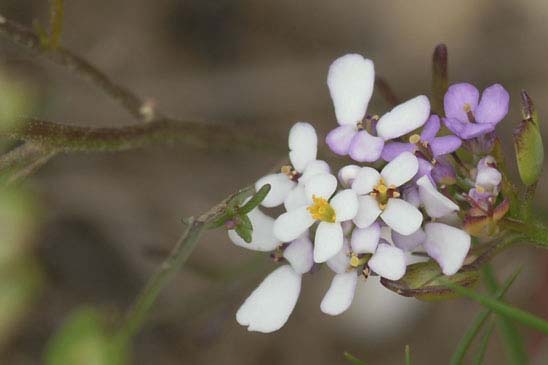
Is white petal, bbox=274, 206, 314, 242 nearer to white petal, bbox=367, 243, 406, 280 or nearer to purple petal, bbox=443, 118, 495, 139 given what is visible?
white petal, bbox=367, 243, 406, 280

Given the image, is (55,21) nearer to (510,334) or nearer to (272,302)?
(272,302)

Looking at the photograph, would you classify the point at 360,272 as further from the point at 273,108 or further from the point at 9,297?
the point at 273,108

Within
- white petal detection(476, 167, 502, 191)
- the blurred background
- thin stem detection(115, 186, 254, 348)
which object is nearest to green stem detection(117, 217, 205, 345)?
thin stem detection(115, 186, 254, 348)

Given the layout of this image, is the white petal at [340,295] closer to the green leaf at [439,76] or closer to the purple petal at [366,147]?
the purple petal at [366,147]

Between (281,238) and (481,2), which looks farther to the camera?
(481,2)

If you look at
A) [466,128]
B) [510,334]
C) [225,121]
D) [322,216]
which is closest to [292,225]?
[322,216]

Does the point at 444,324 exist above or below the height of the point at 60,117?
below

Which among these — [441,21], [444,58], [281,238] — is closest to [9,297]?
[281,238]
